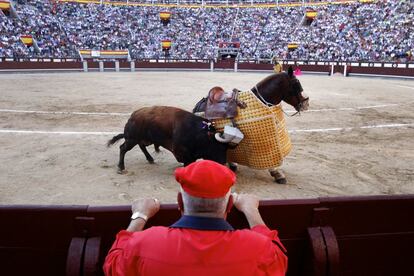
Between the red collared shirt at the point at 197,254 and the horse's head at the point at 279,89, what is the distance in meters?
3.20

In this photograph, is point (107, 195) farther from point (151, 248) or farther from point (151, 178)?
point (151, 248)

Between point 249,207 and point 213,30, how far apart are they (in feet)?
133

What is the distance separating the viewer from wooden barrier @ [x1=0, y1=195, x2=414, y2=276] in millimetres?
1748

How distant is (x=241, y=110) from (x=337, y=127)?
4462 mm

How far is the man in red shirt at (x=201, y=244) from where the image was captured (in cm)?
125

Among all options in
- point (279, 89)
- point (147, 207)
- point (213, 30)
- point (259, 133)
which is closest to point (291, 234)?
point (147, 207)

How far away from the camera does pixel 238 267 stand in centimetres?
127

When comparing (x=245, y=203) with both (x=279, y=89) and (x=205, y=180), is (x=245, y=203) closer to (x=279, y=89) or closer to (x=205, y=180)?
(x=205, y=180)

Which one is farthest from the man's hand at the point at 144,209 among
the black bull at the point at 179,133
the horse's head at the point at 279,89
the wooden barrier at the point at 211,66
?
the wooden barrier at the point at 211,66

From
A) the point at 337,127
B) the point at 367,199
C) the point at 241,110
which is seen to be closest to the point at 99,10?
the point at 337,127

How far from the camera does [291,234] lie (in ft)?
6.30

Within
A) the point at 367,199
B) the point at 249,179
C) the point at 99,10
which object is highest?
the point at 99,10

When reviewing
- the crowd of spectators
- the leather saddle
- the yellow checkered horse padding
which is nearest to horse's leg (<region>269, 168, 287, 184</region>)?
the yellow checkered horse padding

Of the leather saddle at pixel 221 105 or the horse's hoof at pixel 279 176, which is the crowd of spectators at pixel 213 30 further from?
the leather saddle at pixel 221 105
